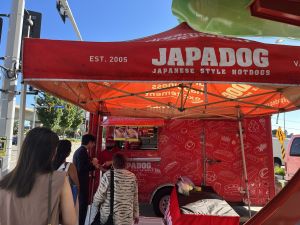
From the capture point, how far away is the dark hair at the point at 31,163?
2.08 m

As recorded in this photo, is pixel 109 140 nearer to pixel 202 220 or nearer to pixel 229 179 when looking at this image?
pixel 229 179

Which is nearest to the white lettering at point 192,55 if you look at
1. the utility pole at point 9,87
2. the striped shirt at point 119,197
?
the striped shirt at point 119,197

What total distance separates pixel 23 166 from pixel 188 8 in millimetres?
3358

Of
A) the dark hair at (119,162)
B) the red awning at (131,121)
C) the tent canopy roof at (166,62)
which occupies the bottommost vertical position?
the dark hair at (119,162)

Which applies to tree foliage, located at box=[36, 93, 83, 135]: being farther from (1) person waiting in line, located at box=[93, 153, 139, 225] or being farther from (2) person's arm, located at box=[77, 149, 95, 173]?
(1) person waiting in line, located at box=[93, 153, 139, 225]

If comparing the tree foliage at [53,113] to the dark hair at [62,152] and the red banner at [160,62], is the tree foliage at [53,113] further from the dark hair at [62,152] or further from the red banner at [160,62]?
the red banner at [160,62]

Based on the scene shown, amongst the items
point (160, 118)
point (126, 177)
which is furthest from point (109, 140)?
point (126, 177)

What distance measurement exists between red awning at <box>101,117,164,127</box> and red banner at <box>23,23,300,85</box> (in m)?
4.52

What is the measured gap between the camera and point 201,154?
8133 millimetres

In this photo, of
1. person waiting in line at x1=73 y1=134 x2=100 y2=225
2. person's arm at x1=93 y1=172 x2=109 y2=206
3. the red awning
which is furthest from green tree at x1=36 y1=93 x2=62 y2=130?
person's arm at x1=93 y1=172 x2=109 y2=206

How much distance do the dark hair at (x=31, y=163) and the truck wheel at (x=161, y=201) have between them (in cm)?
588

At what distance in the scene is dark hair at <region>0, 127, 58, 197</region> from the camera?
208 cm

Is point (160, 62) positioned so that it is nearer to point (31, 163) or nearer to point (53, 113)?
point (31, 163)

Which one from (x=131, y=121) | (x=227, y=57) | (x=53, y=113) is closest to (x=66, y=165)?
(x=227, y=57)
